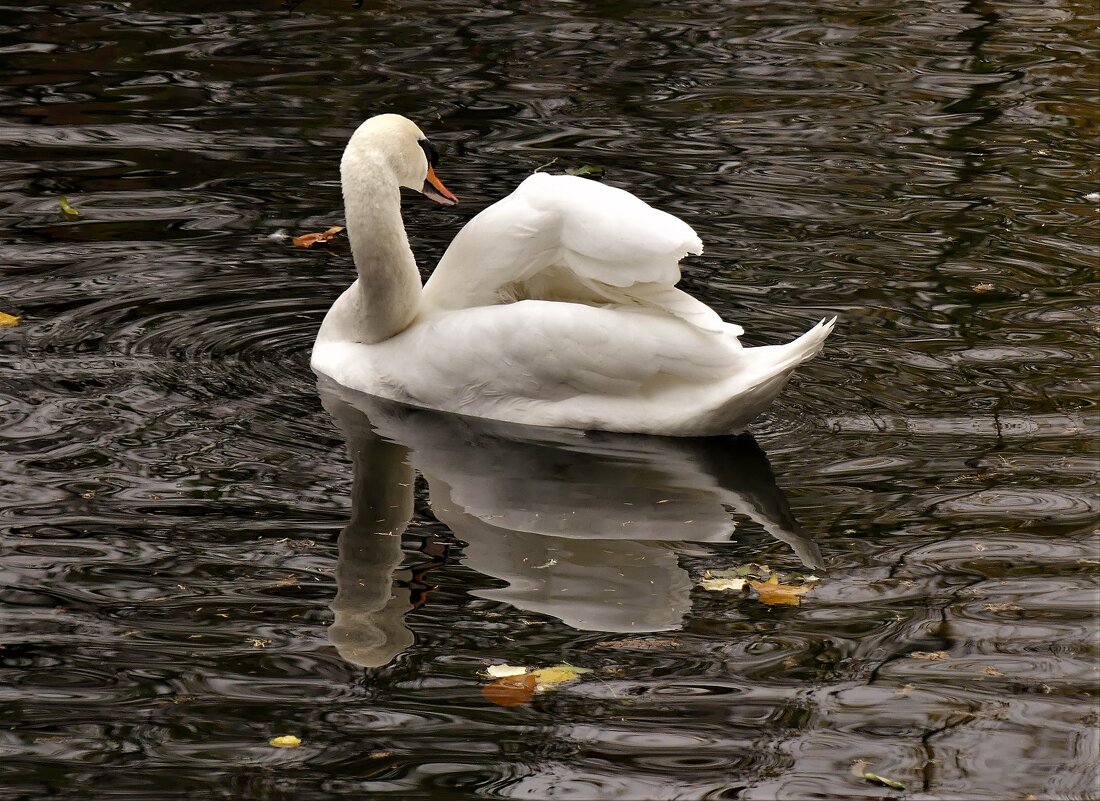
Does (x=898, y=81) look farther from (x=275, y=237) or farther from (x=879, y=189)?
(x=275, y=237)

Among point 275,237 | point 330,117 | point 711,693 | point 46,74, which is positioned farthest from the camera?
point 46,74

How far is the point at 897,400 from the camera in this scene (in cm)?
762

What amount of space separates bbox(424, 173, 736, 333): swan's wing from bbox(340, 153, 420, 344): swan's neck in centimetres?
20

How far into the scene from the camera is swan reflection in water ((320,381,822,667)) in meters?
5.89

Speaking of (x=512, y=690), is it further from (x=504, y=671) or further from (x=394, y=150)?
(x=394, y=150)

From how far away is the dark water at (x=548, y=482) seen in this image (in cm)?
503

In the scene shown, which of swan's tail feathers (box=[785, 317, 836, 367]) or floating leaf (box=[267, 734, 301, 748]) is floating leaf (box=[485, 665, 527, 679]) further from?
swan's tail feathers (box=[785, 317, 836, 367])

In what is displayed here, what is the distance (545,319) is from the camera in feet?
23.9

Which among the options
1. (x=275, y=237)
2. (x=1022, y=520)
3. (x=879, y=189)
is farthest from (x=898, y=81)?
(x=1022, y=520)

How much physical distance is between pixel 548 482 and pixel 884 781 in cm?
253

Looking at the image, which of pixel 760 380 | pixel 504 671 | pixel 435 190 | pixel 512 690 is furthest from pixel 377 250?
pixel 512 690

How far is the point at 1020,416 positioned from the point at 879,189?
3513 millimetres

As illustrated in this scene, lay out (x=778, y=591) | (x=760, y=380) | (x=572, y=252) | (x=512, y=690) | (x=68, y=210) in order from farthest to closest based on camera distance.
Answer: (x=68, y=210) → (x=572, y=252) → (x=760, y=380) → (x=778, y=591) → (x=512, y=690)

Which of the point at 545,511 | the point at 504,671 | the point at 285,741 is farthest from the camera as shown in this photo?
the point at 545,511
